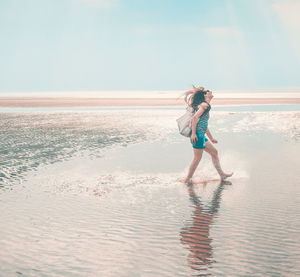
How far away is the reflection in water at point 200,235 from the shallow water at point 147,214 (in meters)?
0.01

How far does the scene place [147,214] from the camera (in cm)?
610

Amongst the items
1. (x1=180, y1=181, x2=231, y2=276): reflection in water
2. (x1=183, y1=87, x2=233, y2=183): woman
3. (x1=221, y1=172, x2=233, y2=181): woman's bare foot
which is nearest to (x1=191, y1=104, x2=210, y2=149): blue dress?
(x1=183, y1=87, x2=233, y2=183): woman

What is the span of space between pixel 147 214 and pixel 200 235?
117 cm

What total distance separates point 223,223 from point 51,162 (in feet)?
20.9

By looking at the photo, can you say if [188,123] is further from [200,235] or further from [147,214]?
[200,235]

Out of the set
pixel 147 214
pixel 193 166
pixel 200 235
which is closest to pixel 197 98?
pixel 193 166

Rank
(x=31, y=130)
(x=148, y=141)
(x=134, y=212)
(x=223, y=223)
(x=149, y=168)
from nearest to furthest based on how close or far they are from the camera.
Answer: (x=223, y=223) < (x=134, y=212) < (x=149, y=168) < (x=148, y=141) < (x=31, y=130)

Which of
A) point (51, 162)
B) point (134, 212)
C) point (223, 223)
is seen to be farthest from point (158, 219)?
point (51, 162)

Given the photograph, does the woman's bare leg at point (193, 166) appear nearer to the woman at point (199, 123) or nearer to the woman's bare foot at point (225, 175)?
the woman at point (199, 123)

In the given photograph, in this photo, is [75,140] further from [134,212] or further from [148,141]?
[134,212]

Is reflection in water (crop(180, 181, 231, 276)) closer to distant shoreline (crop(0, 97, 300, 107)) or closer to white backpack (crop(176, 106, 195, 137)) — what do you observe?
white backpack (crop(176, 106, 195, 137))

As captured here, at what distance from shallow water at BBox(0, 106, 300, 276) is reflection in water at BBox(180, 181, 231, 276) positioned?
14 millimetres

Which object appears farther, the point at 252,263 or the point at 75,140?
the point at 75,140

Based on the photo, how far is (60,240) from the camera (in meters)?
5.11
